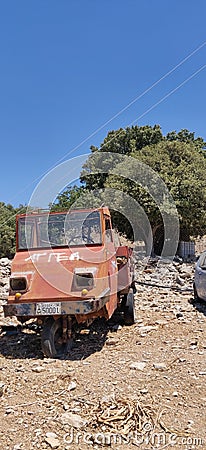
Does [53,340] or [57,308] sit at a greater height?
→ [57,308]

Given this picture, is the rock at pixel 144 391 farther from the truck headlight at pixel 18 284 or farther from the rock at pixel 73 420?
the truck headlight at pixel 18 284

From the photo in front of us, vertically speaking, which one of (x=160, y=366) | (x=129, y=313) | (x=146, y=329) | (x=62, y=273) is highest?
(x=62, y=273)

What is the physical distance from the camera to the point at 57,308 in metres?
5.84

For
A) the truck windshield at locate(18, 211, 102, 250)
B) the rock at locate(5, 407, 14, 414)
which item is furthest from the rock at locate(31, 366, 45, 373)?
the truck windshield at locate(18, 211, 102, 250)

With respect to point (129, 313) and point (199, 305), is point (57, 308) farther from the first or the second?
point (199, 305)

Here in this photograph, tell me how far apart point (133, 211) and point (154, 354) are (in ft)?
49.2

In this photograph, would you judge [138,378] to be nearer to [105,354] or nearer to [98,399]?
[98,399]

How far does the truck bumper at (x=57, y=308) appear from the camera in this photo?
5719 mm

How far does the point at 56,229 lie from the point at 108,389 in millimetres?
3077

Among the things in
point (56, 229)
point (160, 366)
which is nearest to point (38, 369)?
point (160, 366)

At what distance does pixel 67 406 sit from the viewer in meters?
4.28

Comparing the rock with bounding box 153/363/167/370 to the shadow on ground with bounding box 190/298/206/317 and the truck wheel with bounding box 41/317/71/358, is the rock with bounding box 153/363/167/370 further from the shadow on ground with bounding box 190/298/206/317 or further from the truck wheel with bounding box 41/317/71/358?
the shadow on ground with bounding box 190/298/206/317

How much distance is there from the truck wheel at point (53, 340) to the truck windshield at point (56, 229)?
139 centimetres

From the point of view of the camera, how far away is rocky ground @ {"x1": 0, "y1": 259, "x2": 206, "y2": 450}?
371cm
